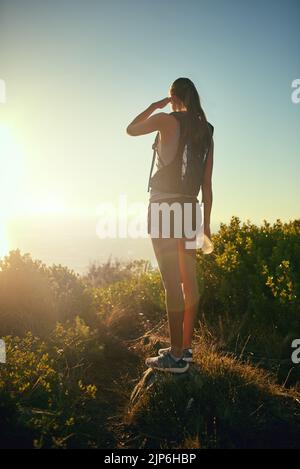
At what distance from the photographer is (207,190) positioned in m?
4.85

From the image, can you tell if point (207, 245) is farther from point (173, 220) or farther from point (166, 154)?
point (166, 154)

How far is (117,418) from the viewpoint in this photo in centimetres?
438

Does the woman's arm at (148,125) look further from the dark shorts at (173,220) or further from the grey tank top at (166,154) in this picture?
the dark shorts at (173,220)

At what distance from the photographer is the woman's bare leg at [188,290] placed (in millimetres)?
4621

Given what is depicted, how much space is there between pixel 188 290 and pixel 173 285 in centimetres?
27

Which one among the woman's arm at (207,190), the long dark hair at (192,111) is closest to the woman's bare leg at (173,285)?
the woman's arm at (207,190)

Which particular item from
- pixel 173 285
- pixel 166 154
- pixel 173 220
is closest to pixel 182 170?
pixel 166 154

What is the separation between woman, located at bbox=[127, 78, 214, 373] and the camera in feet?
14.5

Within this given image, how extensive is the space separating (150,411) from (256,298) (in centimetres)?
279

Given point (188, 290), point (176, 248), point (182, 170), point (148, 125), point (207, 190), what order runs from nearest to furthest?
point (148, 125), point (182, 170), point (176, 248), point (188, 290), point (207, 190)

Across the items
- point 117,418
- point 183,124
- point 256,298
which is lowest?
point 117,418

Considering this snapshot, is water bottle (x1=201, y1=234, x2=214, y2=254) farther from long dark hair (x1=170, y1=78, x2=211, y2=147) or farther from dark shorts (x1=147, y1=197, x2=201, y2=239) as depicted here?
long dark hair (x1=170, y1=78, x2=211, y2=147)
